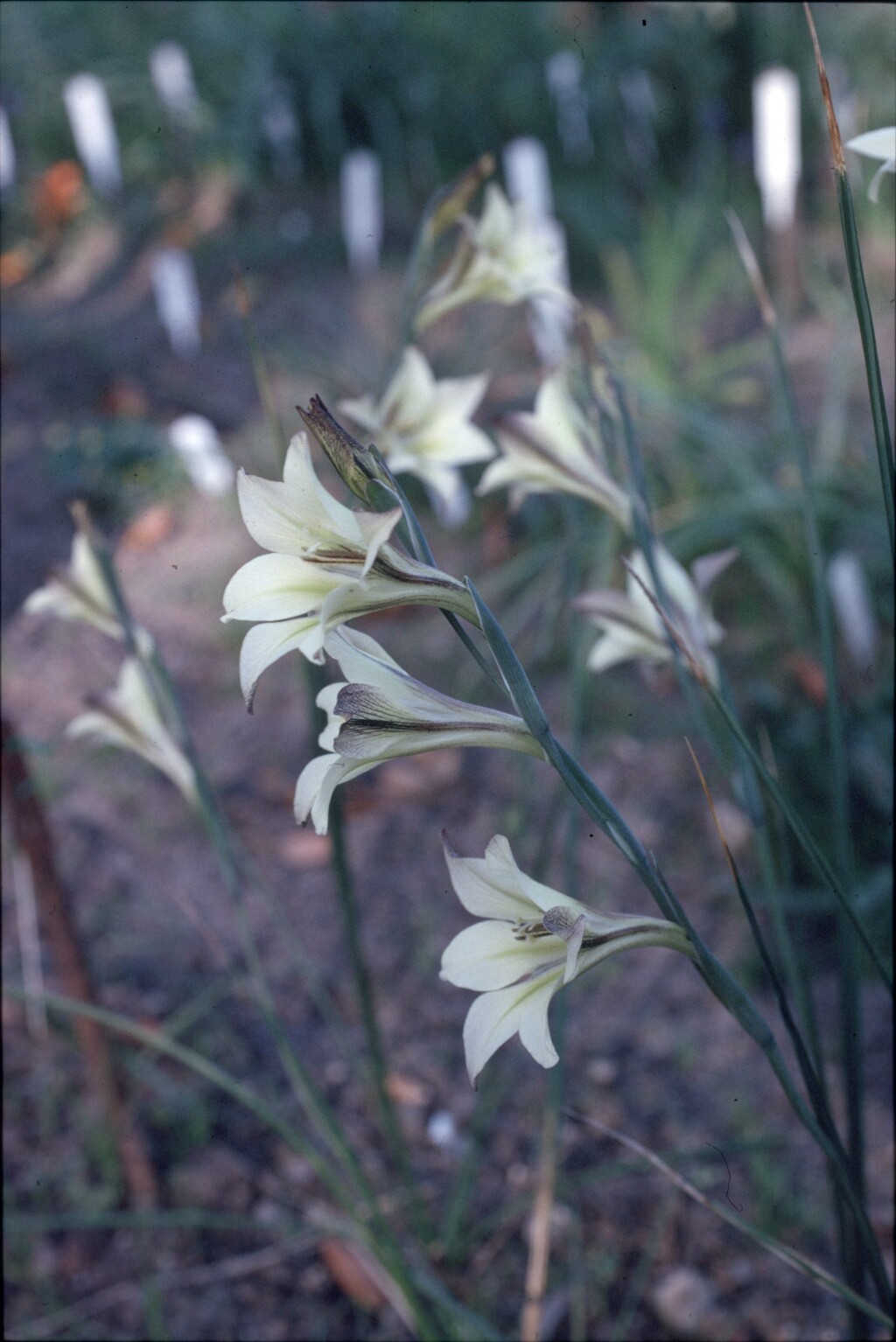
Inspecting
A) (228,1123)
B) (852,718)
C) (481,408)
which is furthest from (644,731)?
(481,408)

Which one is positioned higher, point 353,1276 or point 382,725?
point 382,725

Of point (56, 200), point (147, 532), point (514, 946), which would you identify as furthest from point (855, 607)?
point (56, 200)

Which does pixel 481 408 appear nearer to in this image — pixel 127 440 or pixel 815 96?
pixel 127 440

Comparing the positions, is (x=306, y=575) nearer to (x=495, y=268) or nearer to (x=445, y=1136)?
(x=495, y=268)

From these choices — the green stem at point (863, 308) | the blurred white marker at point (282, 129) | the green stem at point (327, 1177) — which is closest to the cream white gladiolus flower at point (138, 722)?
the green stem at point (327, 1177)

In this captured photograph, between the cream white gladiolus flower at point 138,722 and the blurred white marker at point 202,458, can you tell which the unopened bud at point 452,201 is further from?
the blurred white marker at point 202,458

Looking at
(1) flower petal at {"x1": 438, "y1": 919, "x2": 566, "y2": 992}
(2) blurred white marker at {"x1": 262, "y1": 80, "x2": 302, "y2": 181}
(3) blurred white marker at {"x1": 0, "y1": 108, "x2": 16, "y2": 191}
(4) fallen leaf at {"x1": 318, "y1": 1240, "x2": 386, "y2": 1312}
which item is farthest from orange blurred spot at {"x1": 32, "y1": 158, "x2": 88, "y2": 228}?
(1) flower petal at {"x1": 438, "y1": 919, "x2": 566, "y2": 992}
